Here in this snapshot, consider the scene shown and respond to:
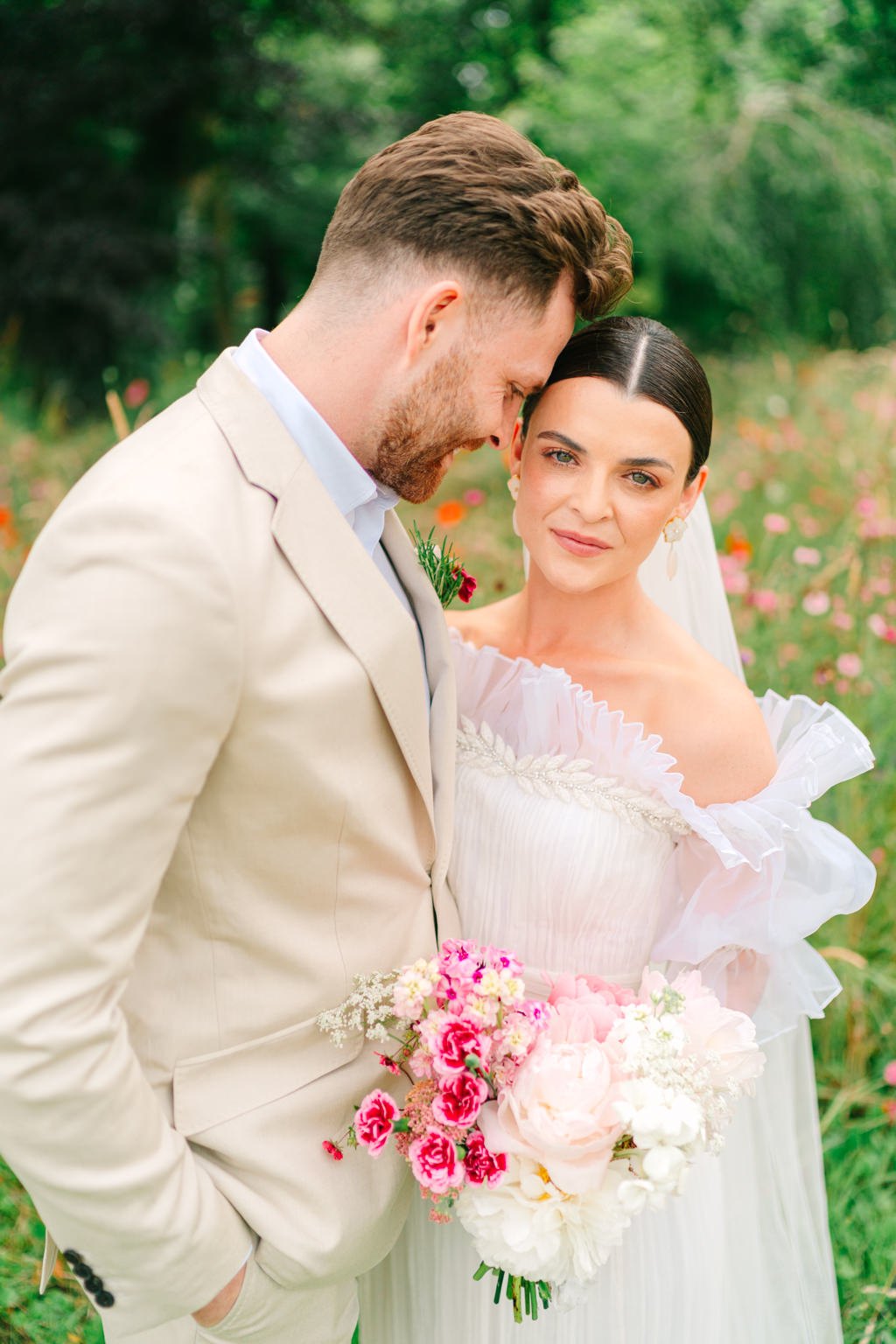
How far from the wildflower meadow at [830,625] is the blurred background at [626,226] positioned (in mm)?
16

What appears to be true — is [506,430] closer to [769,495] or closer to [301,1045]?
[301,1045]

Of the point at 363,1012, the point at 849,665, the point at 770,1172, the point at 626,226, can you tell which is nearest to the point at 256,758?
the point at 363,1012

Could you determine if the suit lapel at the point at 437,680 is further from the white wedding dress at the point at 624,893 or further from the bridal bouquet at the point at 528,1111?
the white wedding dress at the point at 624,893

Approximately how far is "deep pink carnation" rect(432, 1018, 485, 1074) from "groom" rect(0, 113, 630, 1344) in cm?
20

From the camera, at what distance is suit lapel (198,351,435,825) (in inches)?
59.4

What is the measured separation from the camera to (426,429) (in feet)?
5.71

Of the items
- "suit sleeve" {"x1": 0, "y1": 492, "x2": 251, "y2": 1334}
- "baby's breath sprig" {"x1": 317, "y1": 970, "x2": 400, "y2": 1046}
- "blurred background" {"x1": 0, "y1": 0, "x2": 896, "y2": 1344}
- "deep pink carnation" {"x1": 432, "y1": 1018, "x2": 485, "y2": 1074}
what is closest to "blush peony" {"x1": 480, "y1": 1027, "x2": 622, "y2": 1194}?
"deep pink carnation" {"x1": 432, "y1": 1018, "x2": 485, "y2": 1074}

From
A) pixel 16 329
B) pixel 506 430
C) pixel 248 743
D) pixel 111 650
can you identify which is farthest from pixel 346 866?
pixel 16 329

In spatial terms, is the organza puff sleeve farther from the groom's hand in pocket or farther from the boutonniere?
the groom's hand in pocket

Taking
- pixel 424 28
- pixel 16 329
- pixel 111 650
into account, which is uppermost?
pixel 111 650

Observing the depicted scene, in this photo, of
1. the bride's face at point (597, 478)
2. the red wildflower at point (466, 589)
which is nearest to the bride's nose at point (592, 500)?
the bride's face at point (597, 478)

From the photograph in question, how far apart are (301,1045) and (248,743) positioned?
563mm

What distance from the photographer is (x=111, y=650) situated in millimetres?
1261

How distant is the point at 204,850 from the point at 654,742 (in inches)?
38.5
